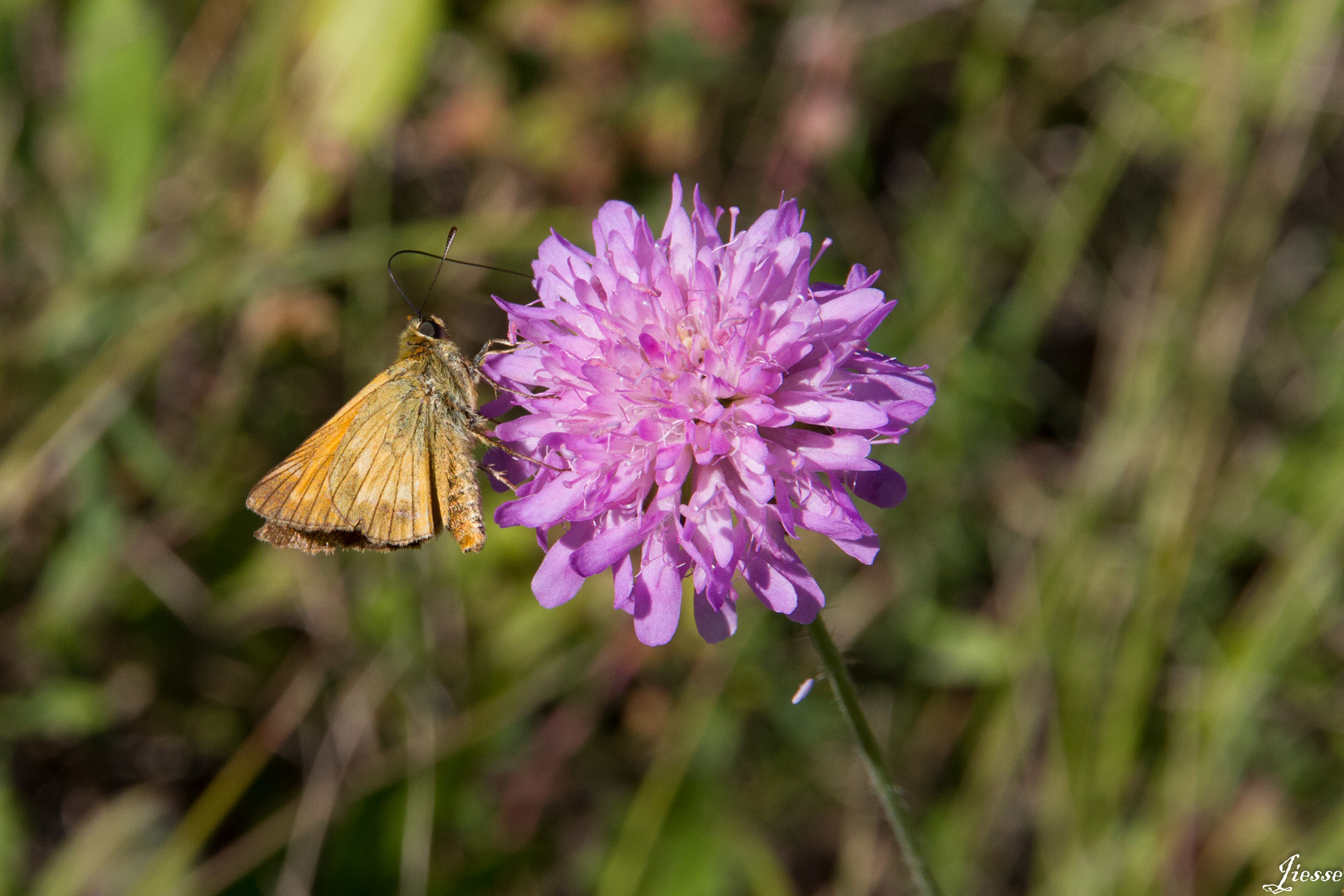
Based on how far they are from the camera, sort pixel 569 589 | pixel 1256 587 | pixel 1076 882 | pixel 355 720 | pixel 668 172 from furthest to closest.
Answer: pixel 668 172 → pixel 355 720 → pixel 1256 587 → pixel 1076 882 → pixel 569 589

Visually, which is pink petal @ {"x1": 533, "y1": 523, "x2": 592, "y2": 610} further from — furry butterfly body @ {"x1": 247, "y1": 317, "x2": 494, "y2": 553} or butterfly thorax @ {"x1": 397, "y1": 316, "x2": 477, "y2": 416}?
butterfly thorax @ {"x1": 397, "y1": 316, "x2": 477, "y2": 416}

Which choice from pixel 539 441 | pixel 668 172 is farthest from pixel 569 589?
pixel 668 172

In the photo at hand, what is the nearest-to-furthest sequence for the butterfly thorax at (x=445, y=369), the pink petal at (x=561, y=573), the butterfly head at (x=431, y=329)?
the pink petal at (x=561, y=573), the butterfly thorax at (x=445, y=369), the butterfly head at (x=431, y=329)

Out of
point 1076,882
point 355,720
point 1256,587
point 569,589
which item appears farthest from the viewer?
point 355,720

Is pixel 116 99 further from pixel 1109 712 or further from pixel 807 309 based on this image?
pixel 1109 712

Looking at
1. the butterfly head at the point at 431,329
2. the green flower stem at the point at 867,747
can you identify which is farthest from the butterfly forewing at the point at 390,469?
the green flower stem at the point at 867,747

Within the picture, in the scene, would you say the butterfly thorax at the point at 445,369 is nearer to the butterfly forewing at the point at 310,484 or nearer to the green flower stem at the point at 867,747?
the butterfly forewing at the point at 310,484
